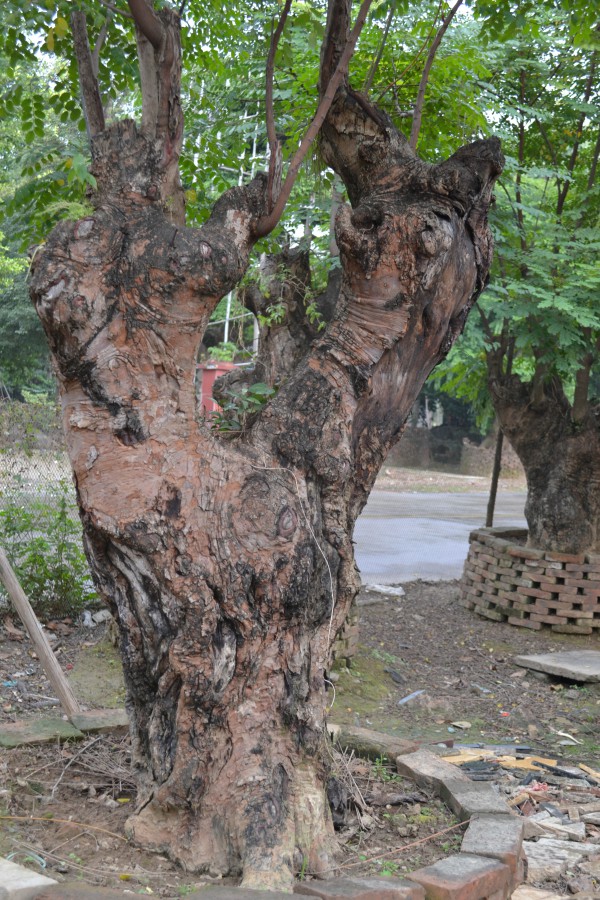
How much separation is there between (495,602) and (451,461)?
74.9 feet

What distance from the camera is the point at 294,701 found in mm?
3314

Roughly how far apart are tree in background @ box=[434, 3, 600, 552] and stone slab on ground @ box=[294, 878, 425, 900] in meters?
5.99

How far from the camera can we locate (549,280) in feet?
26.9

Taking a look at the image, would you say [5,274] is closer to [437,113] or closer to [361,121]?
[437,113]

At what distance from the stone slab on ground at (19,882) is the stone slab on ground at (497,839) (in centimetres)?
150

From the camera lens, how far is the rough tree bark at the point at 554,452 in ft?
29.2

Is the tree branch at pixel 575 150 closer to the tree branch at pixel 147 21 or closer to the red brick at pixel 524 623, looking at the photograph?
the red brick at pixel 524 623

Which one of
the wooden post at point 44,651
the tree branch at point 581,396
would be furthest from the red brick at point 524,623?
the wooden post at point 44,651

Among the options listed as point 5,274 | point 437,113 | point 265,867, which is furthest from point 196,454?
point 5,274

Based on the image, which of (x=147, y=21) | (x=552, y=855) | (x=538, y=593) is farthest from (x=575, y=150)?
(x=552, y=855)

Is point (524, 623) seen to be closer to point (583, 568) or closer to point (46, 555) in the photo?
point (583, 568)

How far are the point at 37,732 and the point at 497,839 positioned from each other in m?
2.18

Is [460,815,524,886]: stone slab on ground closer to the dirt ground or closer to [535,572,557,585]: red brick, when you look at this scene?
the dirt ground

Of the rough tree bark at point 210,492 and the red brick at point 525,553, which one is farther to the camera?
the red brick at point 525,553
